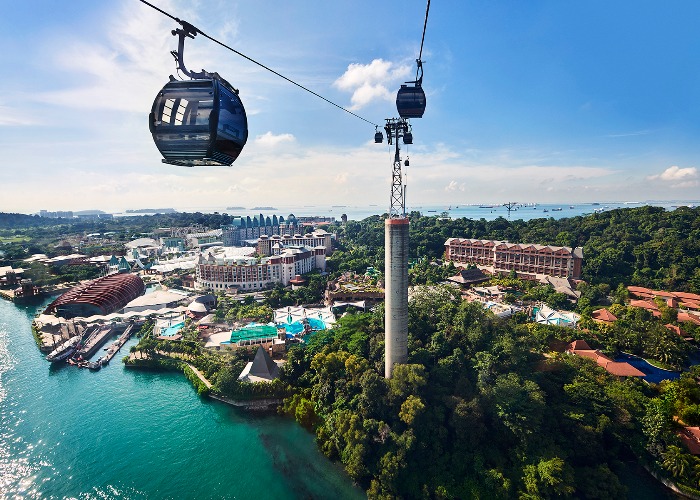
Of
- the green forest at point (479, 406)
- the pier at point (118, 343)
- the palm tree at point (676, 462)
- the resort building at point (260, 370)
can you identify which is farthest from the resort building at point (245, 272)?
the palm tree at point (676, 462)

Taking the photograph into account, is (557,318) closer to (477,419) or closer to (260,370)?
(477,419)

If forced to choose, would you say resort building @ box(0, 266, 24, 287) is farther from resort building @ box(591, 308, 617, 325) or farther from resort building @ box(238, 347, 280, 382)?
resort building @ box(591, 308, 617, 325)

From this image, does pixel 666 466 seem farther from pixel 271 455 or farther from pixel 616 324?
pixel 271 455

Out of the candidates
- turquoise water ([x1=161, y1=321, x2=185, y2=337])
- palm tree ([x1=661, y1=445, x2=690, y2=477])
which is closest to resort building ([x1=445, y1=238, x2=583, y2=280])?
palm tree ([x1=661, y1=445, x2=690, y2=477])

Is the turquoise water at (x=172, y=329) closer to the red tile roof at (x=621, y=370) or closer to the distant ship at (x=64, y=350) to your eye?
the distant ship at (x=64, y=350)

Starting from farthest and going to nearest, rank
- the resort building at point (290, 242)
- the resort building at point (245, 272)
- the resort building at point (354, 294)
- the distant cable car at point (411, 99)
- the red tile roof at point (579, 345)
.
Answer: the resort building at point (290, 242), the resort building at point (245, 272), the resort building at point (354, 294), the red tile roof at point (579, 345), the distant cable car at point (411, 99)

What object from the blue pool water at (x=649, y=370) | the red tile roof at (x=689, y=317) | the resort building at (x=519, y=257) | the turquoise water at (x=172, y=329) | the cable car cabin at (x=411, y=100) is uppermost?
the cable car cabin at (x=411, y=100)

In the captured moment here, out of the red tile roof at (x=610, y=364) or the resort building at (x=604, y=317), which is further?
the resort building at (x=604, y=317)
